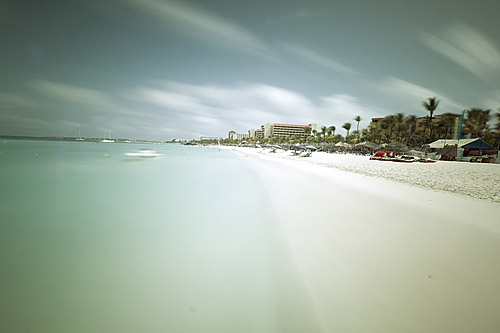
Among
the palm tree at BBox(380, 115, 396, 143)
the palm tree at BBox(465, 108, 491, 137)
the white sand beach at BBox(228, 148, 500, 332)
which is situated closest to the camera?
the white sand beach at BBox(228, 148, 500, 332)

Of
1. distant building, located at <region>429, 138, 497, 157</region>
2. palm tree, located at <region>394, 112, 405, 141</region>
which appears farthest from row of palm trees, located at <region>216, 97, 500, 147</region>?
distant building, located at <region>429, 138, 497, 157</region>

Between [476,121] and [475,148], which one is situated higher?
[476,121]

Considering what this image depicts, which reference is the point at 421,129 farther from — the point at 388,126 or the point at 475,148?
the point at 475,148

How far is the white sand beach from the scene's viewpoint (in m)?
1.82

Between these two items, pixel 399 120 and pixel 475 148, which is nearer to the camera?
pixel 475 148

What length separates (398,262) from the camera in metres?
2.63

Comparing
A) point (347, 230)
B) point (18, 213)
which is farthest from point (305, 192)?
point (18, 213)

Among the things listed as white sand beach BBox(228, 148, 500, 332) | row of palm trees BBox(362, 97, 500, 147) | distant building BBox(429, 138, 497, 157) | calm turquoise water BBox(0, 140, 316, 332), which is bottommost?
calm turquoise water BBox(0, 140, 316, 332)

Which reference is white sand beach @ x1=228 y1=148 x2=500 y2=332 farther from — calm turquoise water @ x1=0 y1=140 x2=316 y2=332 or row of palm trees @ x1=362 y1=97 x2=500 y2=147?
row of palm trees @ x1=362 y1=97 x2=500 y2=147

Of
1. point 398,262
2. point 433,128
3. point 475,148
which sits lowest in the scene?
point 398,262

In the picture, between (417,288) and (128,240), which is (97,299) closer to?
(128,240)

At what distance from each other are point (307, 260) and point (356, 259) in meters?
0.69

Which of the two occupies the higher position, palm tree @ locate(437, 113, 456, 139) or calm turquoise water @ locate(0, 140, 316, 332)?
palm tree @ locate(437, 113, 456, 139)

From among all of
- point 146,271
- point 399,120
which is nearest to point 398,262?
point 146,271
